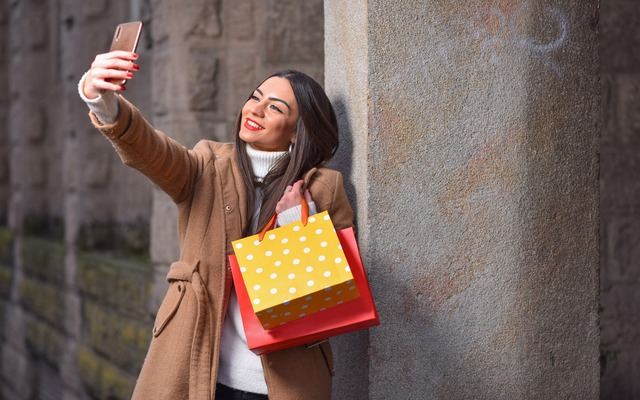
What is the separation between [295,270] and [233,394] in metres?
0.45

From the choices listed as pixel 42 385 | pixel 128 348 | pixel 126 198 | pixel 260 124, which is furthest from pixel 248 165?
pixel 42 385

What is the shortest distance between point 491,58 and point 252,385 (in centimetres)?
114

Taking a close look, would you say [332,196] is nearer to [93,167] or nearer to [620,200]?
[620,200]

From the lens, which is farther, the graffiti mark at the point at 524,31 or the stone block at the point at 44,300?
the stone block at the point at 44,300

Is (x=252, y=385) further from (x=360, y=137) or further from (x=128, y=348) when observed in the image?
(x=128, y=348)

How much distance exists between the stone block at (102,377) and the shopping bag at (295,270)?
3.11m

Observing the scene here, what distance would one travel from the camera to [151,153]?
2.50 metres

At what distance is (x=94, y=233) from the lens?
21.5 feet

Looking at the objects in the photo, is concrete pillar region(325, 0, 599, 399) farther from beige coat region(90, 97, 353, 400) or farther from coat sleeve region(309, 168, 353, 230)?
beige coat region(90, 97, 353, 400)

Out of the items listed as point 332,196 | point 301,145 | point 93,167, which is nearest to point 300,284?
point 332,196

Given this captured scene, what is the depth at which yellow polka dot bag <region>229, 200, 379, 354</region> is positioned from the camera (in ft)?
7.75

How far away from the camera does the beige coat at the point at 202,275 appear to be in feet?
8.34

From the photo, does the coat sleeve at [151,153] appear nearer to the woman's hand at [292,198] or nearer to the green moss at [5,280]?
the woman's hand at [292,198]

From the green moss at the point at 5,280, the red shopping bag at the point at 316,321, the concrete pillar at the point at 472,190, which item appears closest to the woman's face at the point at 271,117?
the concrete pillar at the point at 472,190
